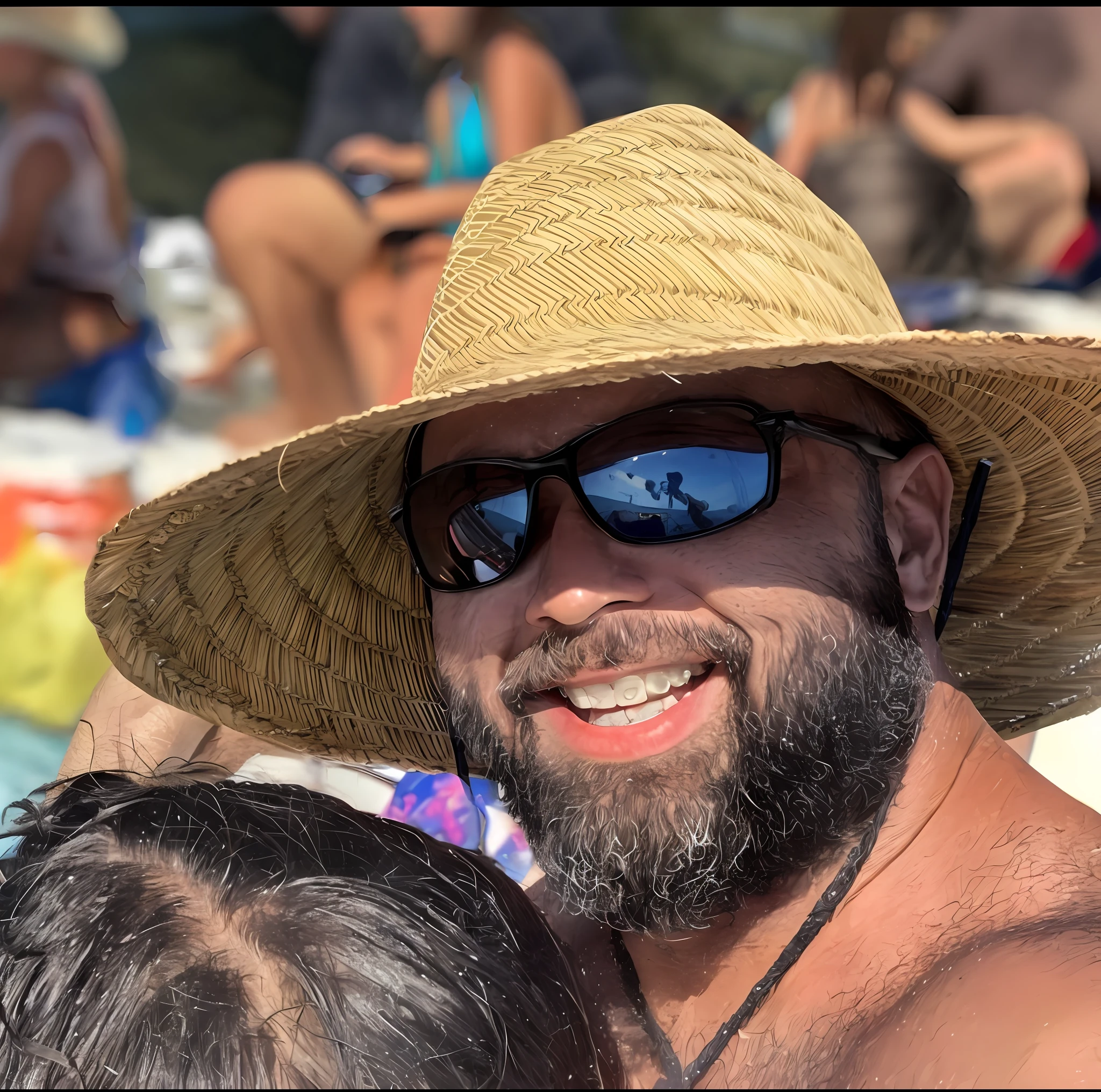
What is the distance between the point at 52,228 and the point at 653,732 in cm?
574

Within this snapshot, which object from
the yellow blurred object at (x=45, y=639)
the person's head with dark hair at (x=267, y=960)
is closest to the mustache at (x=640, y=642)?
the person's head with dark hair at (x=267, y=960)

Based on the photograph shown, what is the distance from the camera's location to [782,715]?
1.25 meters

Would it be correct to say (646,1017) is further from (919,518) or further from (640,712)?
(919,518)

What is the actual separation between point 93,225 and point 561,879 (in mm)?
5779

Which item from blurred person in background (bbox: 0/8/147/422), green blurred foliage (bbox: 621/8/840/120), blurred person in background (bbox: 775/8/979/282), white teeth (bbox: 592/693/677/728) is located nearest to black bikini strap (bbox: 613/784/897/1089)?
white teeth (bbox: 592/693/677/728)

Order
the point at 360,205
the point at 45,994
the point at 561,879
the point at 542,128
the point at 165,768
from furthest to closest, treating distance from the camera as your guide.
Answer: the point at 360,205
the point at 542,128
the point at 165,768
the point at 561,879
the point at 45,994

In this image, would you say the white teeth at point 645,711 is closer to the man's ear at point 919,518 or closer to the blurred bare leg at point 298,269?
the man's ear at point 919,518

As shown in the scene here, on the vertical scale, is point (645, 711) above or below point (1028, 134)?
above

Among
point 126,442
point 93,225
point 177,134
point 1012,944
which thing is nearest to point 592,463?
point 1012,944

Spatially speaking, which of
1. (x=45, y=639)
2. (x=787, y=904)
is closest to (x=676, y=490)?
(x=787, y=904)

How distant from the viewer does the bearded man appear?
3.87ft

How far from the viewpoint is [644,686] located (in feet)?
4.19

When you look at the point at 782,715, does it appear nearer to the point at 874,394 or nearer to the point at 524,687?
the point at 524,687

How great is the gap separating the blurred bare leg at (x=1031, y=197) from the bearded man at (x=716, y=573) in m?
5.06
